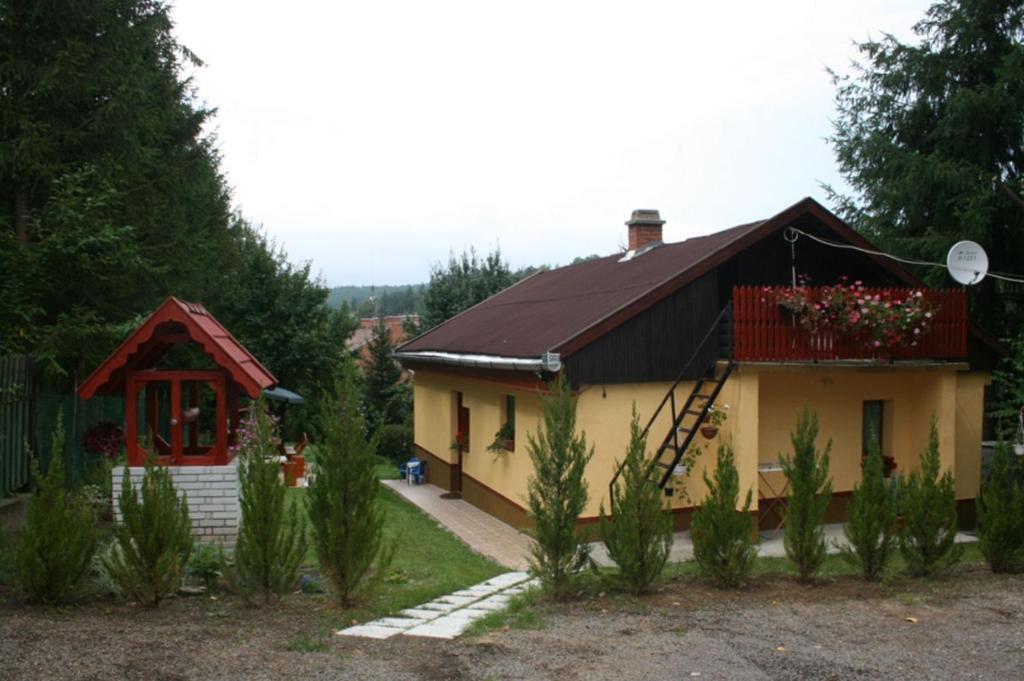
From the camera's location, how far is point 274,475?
772 centimetres

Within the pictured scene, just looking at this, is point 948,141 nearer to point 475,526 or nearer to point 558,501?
point 475,526

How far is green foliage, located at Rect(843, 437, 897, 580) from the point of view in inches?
343

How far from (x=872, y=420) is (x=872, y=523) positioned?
6.79 meters

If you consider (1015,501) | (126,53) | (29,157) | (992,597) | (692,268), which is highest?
(126,53)

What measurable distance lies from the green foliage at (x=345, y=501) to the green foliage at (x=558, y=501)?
144 cm

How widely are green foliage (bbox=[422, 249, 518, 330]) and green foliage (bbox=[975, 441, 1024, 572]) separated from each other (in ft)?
62.4

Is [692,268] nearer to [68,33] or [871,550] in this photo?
[871,550]

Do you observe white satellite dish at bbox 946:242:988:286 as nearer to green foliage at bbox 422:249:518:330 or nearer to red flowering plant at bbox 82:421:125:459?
red flowering plant at bbox 82:421:125:459

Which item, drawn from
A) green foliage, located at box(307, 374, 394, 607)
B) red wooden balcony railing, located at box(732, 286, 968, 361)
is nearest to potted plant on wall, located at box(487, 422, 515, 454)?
red wooden balcony railing, located at box(732, 286, 968, 361)

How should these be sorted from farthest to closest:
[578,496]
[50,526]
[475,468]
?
[475,468] → [578,496] → [50,526]

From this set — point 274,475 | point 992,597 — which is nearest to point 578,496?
point 274,475

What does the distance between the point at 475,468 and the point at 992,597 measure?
9692 millimetres

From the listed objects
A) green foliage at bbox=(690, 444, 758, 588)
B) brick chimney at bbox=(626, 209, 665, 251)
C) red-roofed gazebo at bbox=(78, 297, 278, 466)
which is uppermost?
brick chimney at bbox=(626, 209, 665, 251)

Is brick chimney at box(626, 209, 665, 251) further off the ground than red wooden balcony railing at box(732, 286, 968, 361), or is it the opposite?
brick chimney at box(626, 209, 665, 251)
